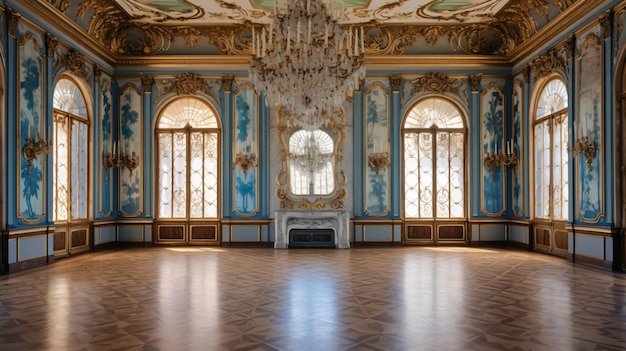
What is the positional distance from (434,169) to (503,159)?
1474 mm

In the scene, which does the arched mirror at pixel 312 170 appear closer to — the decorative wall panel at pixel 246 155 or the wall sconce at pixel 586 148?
the decorative wall panel at pixel 246 155

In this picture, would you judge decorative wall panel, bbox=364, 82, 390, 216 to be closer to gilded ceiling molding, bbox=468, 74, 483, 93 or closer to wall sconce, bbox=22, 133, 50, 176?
gilded ceiling molding, bbox=468, 74, 483, 93

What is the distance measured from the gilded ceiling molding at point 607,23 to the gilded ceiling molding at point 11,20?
8.69 meters

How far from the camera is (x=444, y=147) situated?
38.8 feet

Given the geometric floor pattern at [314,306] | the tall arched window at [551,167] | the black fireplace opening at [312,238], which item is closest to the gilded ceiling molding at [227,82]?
the black fireplace opening at [312,238]

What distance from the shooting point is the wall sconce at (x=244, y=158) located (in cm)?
1155

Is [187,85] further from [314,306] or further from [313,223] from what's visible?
[314,306]

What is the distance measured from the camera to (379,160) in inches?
455

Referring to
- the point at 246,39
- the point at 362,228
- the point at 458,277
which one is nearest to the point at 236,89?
the point at 246,39

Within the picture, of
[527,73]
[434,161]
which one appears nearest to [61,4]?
[434,161]

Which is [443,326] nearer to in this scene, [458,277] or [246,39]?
[458,277]

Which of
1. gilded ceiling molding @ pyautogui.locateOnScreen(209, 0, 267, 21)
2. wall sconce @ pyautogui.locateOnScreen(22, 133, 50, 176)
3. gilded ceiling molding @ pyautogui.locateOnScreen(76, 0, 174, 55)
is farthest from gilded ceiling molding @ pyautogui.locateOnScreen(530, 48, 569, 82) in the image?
wall sconce @ pyautogui.locateOnScreen(22, 133, 50, 176)

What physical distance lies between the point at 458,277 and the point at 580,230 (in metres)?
2.84

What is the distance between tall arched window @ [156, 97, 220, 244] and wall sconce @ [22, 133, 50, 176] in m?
3.54
